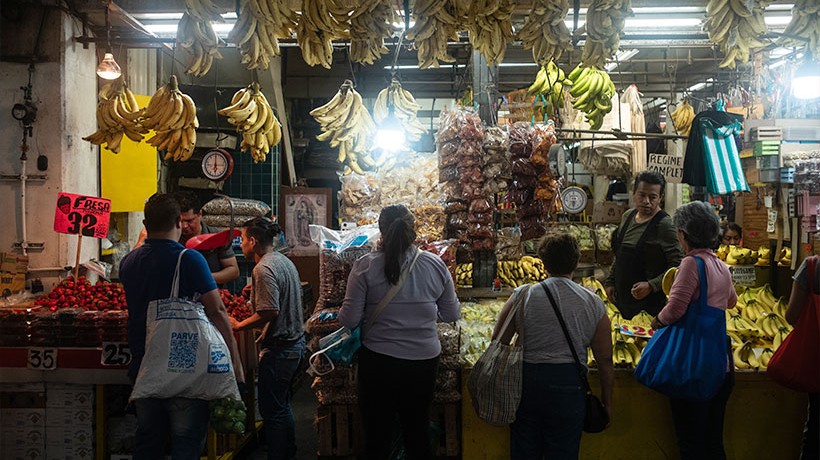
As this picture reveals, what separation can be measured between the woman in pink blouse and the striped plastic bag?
164 cm

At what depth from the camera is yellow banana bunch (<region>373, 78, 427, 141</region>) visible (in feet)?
19.0

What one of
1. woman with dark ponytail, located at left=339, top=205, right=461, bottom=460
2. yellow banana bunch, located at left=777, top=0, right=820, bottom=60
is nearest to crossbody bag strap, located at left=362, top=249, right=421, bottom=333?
woman with dark ponytail, located at left=339, top=205, right=461, bottom=460

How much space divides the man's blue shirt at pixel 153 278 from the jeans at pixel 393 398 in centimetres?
94

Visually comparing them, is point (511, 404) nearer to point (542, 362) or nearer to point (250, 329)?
point (542, 362)

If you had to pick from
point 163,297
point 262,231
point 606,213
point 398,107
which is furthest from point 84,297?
point 606,213

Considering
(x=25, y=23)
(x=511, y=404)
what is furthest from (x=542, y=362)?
(x=25, y=23)

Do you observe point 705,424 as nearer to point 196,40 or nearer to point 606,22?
point 606,22

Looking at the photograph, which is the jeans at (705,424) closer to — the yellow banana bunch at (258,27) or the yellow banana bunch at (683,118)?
the yellow banana bunch at (258,27)

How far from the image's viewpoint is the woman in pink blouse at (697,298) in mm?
3365

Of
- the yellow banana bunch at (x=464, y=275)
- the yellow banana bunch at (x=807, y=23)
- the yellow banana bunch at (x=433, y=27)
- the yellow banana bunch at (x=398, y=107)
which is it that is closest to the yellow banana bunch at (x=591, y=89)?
the yellow banana bunch at (x=398, y=107)

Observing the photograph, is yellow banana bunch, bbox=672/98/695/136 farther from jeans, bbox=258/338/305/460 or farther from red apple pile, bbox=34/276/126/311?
red apple pile, bbox=34/276/126/311

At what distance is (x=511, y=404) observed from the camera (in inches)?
120

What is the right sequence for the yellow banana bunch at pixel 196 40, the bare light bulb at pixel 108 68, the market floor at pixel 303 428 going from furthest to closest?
the bare light bulb at pixel 108 68, the market floor at pixel 303 428, the yellow banana bunch at pixel 196 40

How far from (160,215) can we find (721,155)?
13.8ft
